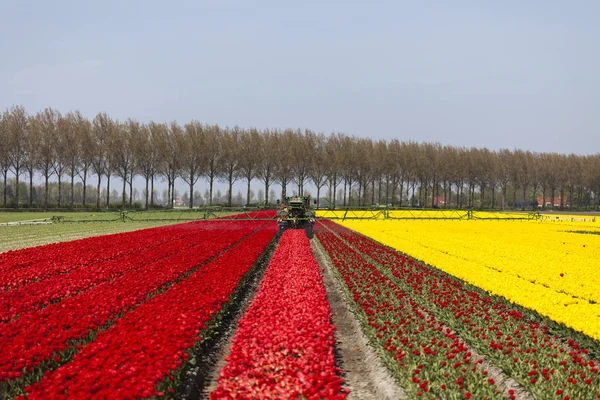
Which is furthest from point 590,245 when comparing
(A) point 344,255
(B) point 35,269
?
(B) point 35,269

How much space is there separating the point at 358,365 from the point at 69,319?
5.17 metres

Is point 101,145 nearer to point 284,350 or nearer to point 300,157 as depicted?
point 300,157

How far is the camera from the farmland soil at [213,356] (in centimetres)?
627

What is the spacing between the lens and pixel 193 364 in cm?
670

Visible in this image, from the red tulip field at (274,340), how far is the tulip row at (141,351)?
2cm

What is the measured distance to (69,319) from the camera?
7941 millimetres

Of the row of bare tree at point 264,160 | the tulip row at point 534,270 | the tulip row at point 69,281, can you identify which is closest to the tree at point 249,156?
the row of bare tree at point 264,160

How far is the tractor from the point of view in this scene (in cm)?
3018

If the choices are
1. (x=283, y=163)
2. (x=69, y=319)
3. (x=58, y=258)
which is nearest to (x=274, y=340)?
(x=69, y=319)

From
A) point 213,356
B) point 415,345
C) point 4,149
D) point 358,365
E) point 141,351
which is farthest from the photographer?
point 4,149

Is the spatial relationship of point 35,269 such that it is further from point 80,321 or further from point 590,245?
point 590,245

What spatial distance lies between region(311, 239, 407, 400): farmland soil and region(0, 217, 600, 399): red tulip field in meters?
0.03

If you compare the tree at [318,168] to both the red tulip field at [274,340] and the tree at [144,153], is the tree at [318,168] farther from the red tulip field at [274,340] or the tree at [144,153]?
the red tulip field at [274,340]

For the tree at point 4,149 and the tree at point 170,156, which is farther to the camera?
the tree at point 170,156
